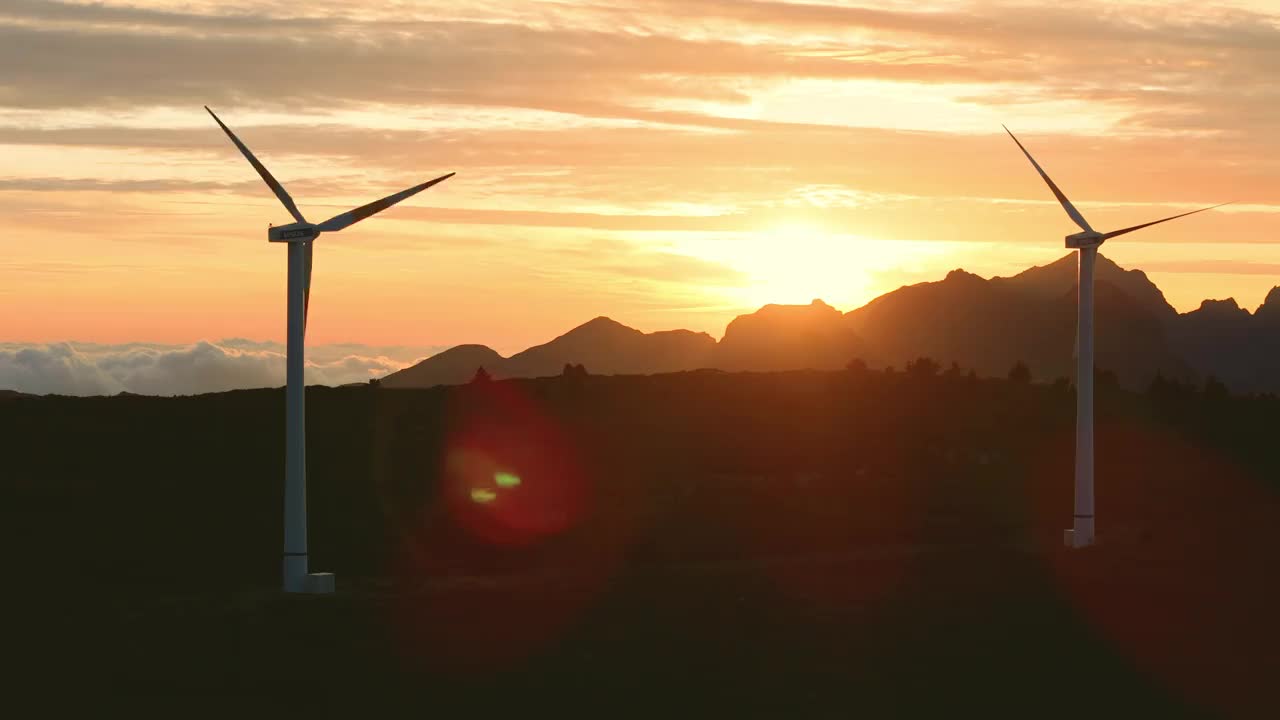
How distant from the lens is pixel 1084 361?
261ft

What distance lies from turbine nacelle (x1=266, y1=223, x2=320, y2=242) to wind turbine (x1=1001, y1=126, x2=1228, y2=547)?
36.8 m

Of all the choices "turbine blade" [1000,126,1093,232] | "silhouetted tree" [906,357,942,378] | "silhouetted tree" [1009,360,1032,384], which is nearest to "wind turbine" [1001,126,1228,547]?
"turbine blade" [1000,126,1093,232]

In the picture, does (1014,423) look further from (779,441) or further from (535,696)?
(535,696)

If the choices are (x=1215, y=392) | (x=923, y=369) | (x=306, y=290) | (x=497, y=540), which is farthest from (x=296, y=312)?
(x=1215, y=392)

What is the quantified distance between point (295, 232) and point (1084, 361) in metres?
39.2

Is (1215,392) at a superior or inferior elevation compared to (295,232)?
inferior

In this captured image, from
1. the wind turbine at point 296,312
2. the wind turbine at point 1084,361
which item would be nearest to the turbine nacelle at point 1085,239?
the wind turbine at point 1084,361

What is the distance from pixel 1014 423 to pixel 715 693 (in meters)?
104

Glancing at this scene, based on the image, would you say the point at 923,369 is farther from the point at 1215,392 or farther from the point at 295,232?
the point at 295,232

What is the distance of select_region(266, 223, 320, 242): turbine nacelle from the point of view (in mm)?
61188

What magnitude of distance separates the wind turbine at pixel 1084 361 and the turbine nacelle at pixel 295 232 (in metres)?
36.8

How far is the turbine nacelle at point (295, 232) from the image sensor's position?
2409 inches

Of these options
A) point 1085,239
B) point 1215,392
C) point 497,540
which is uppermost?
point 1085,239

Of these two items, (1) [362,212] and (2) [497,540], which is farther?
(2) [497,540]
